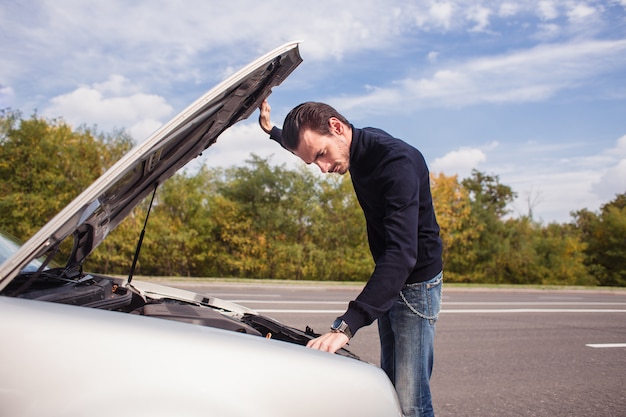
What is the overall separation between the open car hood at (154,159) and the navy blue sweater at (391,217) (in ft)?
1.63

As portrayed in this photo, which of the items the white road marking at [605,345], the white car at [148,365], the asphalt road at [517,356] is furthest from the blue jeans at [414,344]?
the white road marking at [605,345]

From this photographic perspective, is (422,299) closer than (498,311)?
Yes

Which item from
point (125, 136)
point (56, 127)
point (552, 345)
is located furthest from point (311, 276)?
point (552, 345)

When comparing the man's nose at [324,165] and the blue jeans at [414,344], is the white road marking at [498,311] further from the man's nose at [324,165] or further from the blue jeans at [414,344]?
the man's nose at [324,165]

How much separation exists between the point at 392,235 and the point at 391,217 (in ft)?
0.24

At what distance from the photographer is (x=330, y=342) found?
5.81ft

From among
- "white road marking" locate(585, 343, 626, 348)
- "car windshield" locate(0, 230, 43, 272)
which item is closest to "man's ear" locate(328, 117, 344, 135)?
Answer: "car windshield" locate(0, 230, 43, 272)

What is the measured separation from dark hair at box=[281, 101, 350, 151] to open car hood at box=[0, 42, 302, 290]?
0.67 feet

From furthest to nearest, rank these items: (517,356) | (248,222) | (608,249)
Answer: (608,249) < (248,222) < (517,356)

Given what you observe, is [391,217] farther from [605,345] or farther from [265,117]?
[605,345]

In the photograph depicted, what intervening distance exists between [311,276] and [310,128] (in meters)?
22.4

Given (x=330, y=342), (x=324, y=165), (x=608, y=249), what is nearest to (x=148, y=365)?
(x=330, y=342)

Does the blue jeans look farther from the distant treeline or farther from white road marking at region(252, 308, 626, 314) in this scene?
the distant treeline

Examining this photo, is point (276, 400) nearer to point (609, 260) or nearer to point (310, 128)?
point (310, 128)
